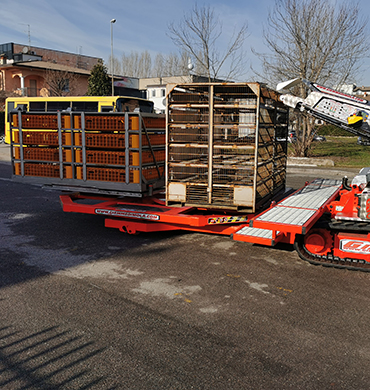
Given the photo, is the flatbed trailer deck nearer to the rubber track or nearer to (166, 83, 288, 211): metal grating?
the rubber track

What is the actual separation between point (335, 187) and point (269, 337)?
508 centimetres

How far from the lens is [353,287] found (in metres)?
5.74

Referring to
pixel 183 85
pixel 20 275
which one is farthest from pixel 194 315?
pixel 183 85

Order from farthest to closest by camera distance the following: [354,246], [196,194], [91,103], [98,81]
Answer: [98,81]
[91,103]
[196,194]
[354,246]

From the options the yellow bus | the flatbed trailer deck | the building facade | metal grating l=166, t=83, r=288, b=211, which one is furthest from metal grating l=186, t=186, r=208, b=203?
the building facade

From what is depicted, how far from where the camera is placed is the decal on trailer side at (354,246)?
6242 millimetres

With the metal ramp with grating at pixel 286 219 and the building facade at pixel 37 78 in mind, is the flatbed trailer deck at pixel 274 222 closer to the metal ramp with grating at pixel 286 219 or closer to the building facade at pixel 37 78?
the metal ramp with grating at pixel 286 219

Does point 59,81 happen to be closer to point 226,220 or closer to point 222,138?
point 222,138

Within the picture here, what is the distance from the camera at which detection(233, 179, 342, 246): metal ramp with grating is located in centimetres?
594

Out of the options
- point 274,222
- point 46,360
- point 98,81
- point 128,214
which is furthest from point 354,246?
point 98,81

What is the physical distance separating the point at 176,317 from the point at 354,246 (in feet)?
10.5

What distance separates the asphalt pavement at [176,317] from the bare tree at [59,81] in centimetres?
3404

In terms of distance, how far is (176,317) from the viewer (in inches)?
190

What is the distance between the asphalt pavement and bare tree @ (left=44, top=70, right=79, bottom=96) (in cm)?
3404
